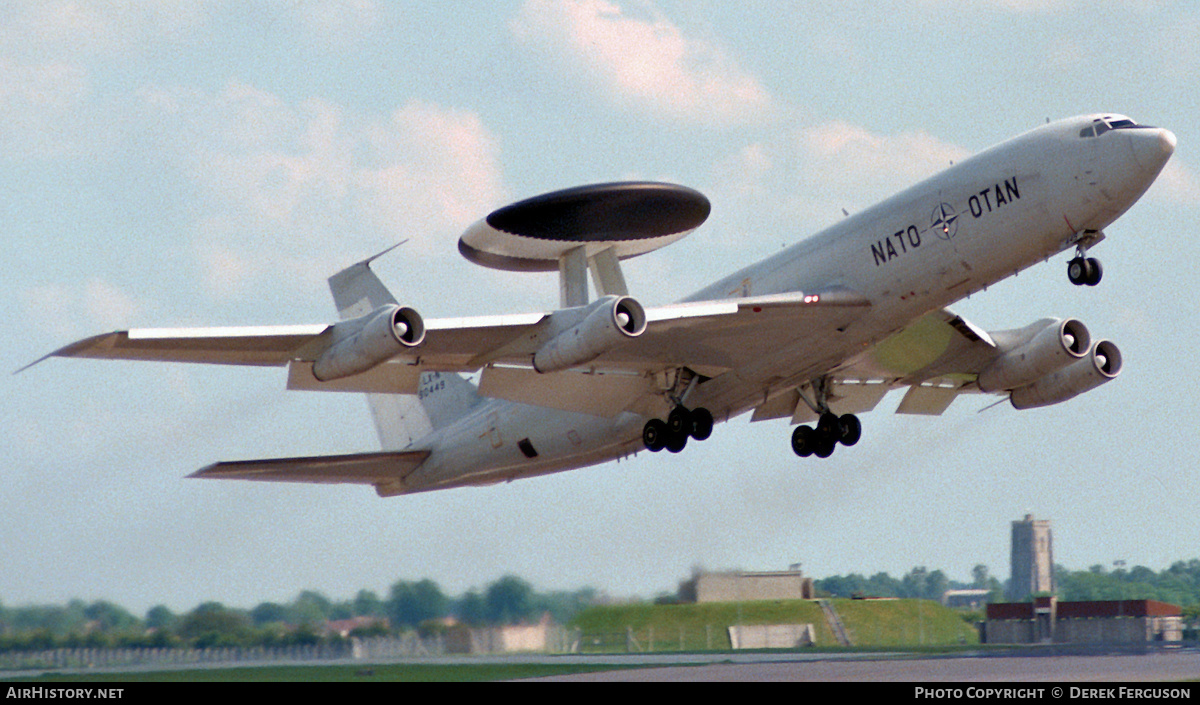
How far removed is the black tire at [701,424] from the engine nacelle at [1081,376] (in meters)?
9.26

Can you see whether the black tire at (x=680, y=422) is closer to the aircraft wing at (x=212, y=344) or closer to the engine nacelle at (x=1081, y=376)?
the aircraft wing at (x=212, y=344)

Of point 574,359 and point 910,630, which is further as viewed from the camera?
point 910,630

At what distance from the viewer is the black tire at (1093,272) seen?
26.6 m

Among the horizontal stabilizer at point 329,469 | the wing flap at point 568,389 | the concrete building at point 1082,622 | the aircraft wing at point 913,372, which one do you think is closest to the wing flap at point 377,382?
the wing flap at point 568,389

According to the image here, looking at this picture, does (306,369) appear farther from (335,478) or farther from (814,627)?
(814,627)

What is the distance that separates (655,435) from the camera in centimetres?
3148

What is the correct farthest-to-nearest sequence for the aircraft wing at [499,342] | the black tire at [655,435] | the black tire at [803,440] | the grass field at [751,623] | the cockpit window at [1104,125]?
the grass field at [751,623], the black tire at [803,440], the black tire at [655,435], the cockpit window at [1104,125], the aircraft wing at [499,342]

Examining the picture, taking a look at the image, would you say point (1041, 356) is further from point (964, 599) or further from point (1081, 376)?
point (964, 599)

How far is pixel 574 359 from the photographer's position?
87.7ft

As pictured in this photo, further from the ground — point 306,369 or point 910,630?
point 306,369

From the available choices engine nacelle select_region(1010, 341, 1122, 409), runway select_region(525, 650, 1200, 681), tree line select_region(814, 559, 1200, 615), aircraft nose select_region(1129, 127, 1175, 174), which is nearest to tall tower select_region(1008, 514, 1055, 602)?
tree line select_region(814, 559, 1200, 615)

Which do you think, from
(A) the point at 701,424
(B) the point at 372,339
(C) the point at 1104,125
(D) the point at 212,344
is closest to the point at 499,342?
(B) the point at 372,339
